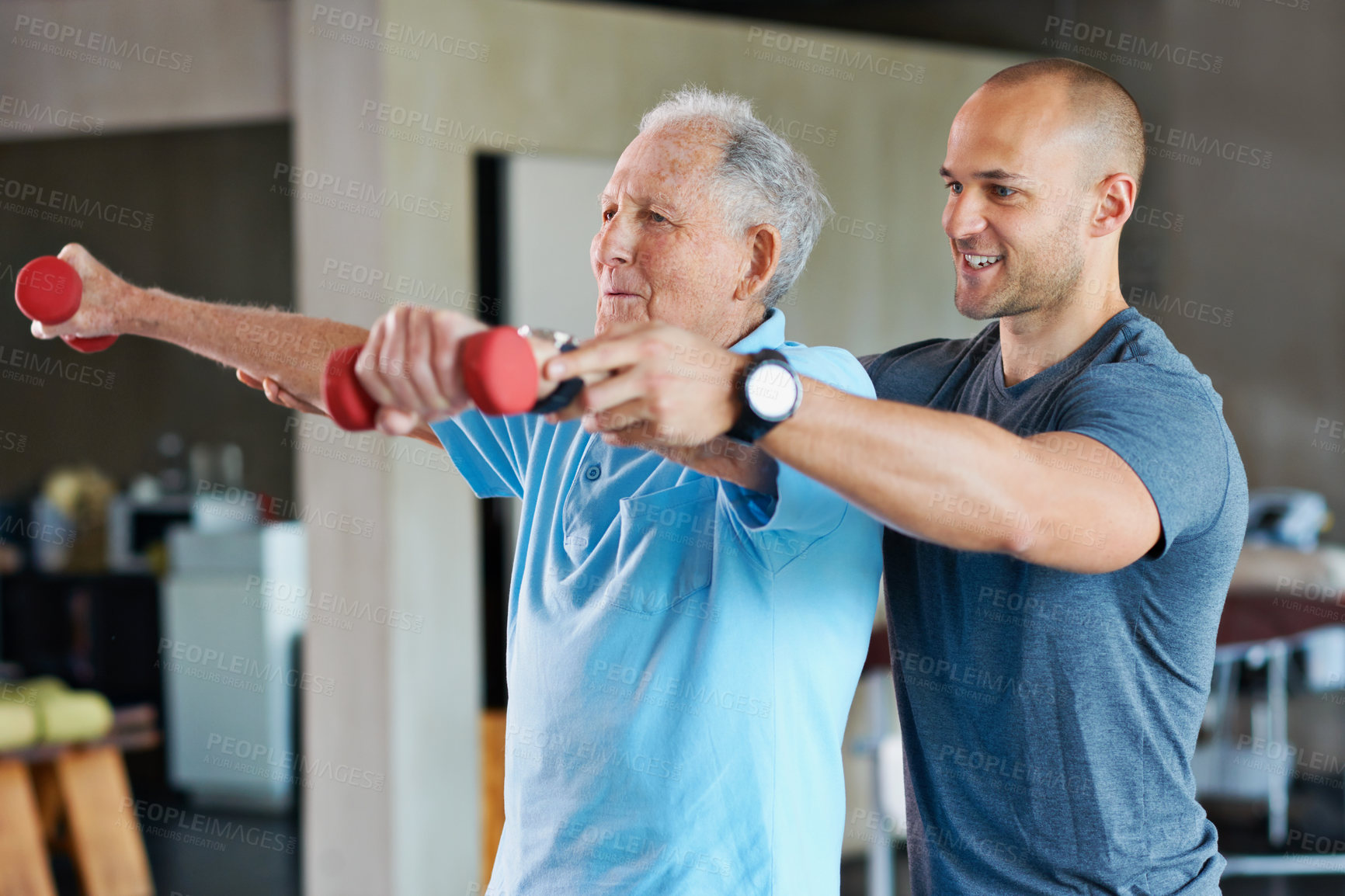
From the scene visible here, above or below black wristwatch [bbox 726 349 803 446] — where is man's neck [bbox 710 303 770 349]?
above

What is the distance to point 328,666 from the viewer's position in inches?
157

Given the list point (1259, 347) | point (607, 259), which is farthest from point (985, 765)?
point (1259, 347)

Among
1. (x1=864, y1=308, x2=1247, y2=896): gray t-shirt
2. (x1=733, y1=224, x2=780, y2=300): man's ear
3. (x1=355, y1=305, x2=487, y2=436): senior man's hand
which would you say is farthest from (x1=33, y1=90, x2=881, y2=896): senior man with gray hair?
(x1=355, y1=305, x2=487, y2=436): senior man's hand

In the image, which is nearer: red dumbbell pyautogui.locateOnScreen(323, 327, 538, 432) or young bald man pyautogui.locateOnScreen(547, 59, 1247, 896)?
red dumbbell pyautogui.locateOnScreen(323, 327, 538, 432)

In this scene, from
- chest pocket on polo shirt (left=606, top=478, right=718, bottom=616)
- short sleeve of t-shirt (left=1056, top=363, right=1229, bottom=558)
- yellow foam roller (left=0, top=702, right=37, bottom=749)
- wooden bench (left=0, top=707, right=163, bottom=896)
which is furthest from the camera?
wooden bench (left=0, top=707, right=163, bottom=896)

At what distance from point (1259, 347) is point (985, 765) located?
15.5ft

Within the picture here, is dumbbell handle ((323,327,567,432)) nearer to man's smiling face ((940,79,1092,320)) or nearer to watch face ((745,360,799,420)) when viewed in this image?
watch face ((745,360,799,420))

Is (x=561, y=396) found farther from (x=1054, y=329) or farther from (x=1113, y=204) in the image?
(x=1113, y=204)

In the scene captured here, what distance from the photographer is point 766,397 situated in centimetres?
94

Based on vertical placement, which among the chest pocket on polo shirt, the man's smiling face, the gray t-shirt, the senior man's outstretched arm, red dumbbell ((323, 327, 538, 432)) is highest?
the man's smiling face

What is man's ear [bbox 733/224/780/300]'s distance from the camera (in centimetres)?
142

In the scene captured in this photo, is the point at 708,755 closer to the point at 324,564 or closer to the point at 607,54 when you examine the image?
the point at 324,564

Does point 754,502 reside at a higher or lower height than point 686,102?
lower

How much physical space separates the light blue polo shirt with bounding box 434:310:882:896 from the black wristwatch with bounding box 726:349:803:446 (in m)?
0.21
